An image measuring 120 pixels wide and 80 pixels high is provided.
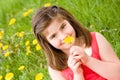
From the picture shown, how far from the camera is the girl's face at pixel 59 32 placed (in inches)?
118

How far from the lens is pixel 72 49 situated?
112 inches

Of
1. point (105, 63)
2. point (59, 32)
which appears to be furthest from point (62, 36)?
point (105, 63)

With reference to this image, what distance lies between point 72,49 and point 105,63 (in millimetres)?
365

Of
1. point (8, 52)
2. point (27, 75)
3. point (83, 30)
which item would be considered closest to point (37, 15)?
point (83, 30)

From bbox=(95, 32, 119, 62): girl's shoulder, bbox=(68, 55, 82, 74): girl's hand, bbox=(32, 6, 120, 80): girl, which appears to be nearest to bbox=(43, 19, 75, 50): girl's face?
bbox=(32, 6, 120, 80): girl

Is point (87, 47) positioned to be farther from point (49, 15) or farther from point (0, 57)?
point (0, 57)

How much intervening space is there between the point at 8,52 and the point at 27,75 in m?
0.43

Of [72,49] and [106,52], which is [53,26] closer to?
[72,49]

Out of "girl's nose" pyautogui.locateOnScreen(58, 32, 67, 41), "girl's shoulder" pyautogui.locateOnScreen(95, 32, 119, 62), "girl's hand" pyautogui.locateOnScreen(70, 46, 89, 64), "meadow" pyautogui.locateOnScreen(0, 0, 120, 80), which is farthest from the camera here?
"meadow" pyautogui.locateOnScreen(0, 0, 120, 80)

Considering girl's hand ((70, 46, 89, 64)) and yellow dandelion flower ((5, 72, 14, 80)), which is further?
yellow dandelion flower ((5, 72, 14, 80))

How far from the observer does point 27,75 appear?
4230mm

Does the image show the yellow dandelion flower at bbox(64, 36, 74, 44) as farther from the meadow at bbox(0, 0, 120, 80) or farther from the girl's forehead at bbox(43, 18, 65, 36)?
the meadow at bbox(0, 0, 120, 80)

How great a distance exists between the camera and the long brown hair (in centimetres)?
309

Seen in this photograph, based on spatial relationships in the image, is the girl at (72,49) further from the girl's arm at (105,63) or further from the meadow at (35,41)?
the meadow at (35,41)
